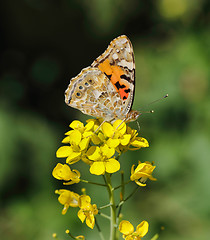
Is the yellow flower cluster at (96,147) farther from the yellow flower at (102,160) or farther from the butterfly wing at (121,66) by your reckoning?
the butterfly wing at (121,66)

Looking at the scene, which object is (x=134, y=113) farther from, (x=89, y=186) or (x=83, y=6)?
(x=83, y=6)

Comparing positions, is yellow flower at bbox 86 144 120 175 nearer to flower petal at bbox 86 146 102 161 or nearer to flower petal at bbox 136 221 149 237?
flower petal at bbox 86 146 102 161

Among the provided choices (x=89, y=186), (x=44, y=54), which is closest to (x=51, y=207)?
(x=89, y=186)

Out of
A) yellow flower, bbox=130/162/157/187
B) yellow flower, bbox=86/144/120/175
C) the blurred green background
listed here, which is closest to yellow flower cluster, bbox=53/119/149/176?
yellow flower, bbox=86/144/120/175

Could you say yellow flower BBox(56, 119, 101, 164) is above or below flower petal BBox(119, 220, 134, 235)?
above

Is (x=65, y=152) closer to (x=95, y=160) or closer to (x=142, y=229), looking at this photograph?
(x=95, y=160)

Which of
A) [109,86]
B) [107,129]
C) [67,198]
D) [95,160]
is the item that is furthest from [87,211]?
[109,86]

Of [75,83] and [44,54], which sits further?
[44,54]
